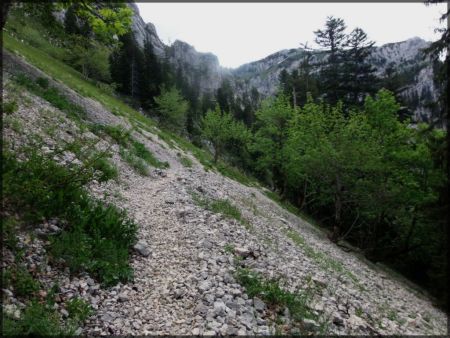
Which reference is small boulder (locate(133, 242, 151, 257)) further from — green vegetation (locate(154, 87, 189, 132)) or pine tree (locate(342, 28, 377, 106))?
green vegetation (locate(154, 87, 189, 132))

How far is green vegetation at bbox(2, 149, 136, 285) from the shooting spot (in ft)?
18.2

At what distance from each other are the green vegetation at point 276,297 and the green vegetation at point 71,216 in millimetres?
2844

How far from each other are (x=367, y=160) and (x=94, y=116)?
64.1 feet

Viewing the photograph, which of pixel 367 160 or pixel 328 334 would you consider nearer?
pixel 328 334

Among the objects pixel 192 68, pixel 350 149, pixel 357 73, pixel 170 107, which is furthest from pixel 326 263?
pixel 192 68

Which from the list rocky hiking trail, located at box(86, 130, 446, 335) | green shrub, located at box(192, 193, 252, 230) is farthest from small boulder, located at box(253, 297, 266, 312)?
green shrub, located at box(192, 193, 252, 230)

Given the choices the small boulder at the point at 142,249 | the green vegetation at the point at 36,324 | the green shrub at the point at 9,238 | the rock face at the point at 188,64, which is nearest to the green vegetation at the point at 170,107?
the small boulder at the point at 142,249

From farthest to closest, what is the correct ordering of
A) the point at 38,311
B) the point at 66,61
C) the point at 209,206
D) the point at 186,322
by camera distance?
the point at 66,61, the point at 209,206, the point at 186,322, the point at 38,311

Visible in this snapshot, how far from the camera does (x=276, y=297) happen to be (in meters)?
6.76

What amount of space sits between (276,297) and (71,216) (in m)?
5.25

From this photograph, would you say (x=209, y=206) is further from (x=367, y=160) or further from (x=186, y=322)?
(x=367, y=160)

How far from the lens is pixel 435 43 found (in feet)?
41.1

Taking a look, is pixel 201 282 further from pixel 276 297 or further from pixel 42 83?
pixel 42 83

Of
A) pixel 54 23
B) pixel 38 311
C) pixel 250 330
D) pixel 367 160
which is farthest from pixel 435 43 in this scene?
pixel 38 311
